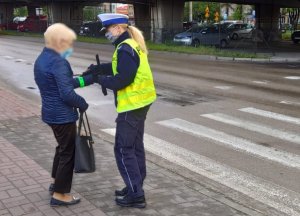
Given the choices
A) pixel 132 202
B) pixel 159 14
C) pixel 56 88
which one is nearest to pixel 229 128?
pixel 132 202

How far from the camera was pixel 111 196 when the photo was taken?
5.05 metres

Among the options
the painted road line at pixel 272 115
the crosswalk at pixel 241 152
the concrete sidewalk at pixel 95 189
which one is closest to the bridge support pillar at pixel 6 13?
the painted road line at pixel 272 115

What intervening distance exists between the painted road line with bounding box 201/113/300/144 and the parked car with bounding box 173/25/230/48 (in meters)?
25.8

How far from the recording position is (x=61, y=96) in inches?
175

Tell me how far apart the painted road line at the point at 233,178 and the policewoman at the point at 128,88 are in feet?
5.06

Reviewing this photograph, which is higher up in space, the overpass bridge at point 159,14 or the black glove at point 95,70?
the overpass bridge at point 159,14

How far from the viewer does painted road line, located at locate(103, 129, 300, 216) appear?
17.7ft

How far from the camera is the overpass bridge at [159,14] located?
1527 inches

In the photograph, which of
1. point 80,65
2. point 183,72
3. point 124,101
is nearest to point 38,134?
point 124,101

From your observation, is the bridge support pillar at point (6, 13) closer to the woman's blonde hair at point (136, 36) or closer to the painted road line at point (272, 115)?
the painted road line at point (272, 115)

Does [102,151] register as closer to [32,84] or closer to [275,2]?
[32,84]

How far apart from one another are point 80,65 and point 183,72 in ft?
15.1

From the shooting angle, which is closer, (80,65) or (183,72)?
(183,72)

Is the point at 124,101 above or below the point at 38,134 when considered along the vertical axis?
above
